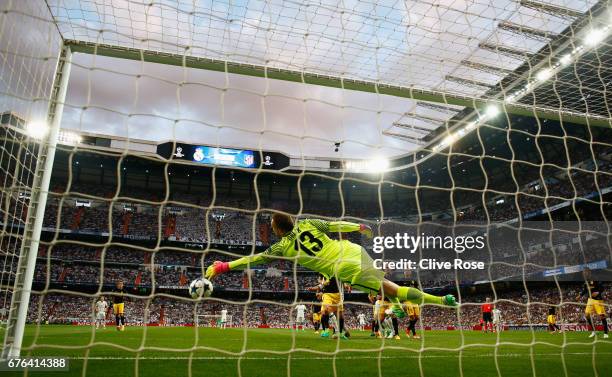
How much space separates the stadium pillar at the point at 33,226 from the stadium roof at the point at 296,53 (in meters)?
0.20

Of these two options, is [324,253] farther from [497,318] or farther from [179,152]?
[179,152]

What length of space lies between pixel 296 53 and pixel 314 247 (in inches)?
79.1

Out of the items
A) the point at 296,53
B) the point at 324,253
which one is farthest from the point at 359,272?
the point at 296,53

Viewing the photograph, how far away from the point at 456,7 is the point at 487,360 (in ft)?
13.7

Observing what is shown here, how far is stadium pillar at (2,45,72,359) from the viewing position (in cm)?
363

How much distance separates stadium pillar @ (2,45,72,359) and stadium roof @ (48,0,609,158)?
0.20 m

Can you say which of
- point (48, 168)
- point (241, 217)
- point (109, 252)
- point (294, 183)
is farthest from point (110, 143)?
point (48, 168)

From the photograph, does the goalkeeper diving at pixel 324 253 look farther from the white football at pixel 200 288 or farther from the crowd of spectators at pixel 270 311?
the crowd of spectators at pixel 270 311

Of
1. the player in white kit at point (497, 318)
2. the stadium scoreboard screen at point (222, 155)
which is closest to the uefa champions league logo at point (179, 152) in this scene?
the stadium scoreboard screen at point (222, 155)

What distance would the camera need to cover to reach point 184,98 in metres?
3.53

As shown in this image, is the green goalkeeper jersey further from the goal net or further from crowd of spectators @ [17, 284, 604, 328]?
crowd of spectators @ [17, 284, 604, 328]

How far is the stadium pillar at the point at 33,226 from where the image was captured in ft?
11.9

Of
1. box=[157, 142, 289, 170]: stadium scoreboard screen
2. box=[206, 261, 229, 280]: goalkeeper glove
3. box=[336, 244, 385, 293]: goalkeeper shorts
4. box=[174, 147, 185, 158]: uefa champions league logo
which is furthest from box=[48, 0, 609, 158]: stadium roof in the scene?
box=[174, 147, 185, 158]: uefa champions league logo

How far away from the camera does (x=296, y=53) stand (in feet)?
15.1
